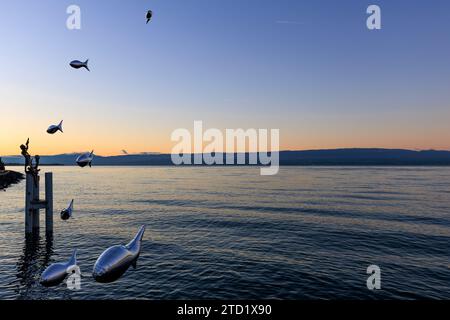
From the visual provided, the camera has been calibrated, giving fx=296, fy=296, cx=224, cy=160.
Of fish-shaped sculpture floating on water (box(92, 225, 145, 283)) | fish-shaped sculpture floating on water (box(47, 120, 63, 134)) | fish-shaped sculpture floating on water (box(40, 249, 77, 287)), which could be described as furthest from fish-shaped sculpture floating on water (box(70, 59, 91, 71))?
fish-shaped sculpture floating on water (box(92, 225, 145, 283))

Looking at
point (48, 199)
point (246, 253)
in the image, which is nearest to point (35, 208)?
point (48, 199)

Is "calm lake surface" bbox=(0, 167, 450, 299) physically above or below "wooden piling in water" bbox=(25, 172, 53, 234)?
below

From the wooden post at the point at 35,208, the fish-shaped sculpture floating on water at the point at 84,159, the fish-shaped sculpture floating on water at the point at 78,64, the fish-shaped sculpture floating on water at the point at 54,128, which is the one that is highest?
the fish-shaped sculpture floating on water at the point at 78,64

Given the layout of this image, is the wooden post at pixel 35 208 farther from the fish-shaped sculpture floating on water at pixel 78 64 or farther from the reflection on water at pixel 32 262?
the fish-shaped sculpture floating on water at pixel 78 64

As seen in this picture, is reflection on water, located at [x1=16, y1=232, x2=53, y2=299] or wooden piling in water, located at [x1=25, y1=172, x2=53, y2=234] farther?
wooden piling in water, located at [x1=25, y1=172, x2=53, y2=234]

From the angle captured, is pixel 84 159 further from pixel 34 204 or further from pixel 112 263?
pixel 34 204

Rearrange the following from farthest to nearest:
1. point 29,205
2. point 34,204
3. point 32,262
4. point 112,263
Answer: point 34,204 → point 29,205 → point 32,262 → point 112,263

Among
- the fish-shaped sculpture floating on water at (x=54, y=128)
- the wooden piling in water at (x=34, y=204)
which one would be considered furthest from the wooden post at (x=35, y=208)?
the fish-shaped sculpture floating on water at (x=54, y=128)

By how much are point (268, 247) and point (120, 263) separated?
15614mm

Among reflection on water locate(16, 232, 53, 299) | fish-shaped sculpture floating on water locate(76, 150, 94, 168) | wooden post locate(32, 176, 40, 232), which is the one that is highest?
fish-shaped sculpture floating on water locate(76, 150, 94, 168)

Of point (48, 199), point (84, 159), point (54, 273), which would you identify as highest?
point (84, 159)

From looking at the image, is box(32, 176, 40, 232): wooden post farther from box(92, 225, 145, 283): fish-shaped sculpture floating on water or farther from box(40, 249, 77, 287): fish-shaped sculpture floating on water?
box(92, 225, 145, 283): fish-shaped sculpture floating on water
